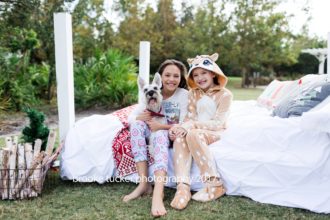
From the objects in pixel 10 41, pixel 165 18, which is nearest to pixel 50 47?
pixel 10 41

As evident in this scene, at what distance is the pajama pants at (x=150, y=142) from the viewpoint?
9.12ft

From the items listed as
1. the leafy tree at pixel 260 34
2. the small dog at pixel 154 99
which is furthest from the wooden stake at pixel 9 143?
the leafy tree at pixel 260 34

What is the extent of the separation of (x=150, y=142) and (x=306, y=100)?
1.42 metres

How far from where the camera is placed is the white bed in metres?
2.58

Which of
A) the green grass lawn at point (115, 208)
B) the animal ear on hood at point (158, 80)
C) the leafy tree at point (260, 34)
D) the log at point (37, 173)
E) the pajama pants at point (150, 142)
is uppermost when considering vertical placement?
the leafy tree at point (260, 34)

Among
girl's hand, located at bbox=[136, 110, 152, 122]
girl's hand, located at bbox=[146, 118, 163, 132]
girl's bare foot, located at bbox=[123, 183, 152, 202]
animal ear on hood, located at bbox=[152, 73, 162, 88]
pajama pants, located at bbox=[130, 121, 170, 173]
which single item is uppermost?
animal ear on hood, located at bbox=[152, 73, 162, 88]

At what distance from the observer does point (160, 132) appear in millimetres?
2898

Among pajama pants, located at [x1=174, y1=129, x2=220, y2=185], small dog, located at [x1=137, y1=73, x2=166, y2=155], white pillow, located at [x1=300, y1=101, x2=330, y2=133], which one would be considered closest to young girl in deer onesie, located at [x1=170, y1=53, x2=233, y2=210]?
pajama pants, located at [x1=174, y1=129, x2=220, y2=185]

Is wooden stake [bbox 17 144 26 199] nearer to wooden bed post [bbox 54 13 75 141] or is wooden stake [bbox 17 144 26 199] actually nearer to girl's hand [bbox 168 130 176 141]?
wooden bed post [bbox 54 13 75 141]

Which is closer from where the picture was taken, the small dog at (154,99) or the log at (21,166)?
the log at (21,166)

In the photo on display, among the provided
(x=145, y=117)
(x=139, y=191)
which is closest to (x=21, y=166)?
(x=139, y=191)

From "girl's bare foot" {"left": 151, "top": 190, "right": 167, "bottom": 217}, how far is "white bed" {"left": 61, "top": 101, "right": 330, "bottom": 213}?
1.27 ft

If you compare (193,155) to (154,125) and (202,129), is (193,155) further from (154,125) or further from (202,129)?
(154,125)

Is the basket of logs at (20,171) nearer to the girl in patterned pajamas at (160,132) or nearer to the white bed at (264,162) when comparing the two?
the white bed at (264,162)
